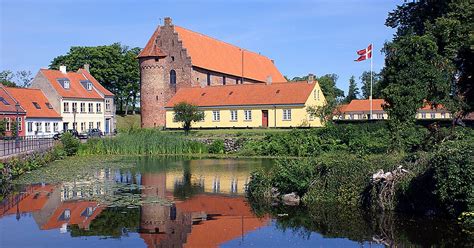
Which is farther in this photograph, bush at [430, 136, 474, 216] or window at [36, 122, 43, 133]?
window at [36, 122, 43, 133]

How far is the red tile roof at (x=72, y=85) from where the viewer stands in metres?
59.1

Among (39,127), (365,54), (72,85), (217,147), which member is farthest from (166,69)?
(217,147)

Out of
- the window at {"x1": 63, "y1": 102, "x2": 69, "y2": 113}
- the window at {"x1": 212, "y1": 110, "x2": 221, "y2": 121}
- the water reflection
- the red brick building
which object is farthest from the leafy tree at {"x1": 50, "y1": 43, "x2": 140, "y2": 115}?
the water reflection

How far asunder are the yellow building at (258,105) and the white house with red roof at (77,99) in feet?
35.3

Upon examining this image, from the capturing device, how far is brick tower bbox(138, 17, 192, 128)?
2398 inches

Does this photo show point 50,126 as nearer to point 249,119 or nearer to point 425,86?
point 249,119

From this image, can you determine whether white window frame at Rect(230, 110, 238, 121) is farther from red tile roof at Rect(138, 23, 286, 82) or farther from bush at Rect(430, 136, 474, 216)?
bush at Rect(430, 136, 474, 216)

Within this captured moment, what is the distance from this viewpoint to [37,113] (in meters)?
54.0

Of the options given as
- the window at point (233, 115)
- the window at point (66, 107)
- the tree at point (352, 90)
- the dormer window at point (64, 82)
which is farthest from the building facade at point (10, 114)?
the tree at point (352, 90)

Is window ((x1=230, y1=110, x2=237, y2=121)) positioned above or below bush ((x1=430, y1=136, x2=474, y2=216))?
above

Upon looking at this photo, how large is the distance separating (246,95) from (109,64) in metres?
31.2

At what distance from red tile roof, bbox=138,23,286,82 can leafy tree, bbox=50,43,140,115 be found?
15.7 m

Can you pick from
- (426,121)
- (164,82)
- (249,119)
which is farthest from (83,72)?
(426,121)

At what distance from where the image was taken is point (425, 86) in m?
22.5
